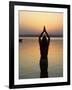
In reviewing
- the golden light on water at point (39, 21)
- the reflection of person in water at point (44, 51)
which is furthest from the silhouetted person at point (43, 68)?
the golden light on water at point (39, 21)

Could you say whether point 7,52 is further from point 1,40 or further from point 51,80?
point 51,80

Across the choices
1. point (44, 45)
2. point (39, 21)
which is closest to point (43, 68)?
point (44, 45)

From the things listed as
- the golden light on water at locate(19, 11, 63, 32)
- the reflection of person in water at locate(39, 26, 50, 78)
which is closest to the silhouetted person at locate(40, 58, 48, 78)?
the reflection of person in water at locate(39, 26, 50, 78)

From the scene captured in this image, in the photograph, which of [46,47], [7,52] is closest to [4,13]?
[7,52]

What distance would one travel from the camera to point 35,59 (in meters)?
2.12

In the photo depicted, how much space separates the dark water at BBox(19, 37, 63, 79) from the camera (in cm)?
207

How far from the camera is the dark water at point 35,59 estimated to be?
6.80ft

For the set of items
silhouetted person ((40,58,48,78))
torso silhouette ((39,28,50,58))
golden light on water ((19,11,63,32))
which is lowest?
silhouetted person ((40,58,48,78))

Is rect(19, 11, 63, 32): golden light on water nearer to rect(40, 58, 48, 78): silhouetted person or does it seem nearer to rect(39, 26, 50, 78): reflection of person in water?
rect(39, 26, 50, 78): reflection of person in water

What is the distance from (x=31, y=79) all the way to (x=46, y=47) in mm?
345

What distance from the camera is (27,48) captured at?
2088 millimetres

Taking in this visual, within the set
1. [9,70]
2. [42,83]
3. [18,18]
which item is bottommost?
[42,83]

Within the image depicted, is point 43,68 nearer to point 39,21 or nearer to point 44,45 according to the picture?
point 44,45

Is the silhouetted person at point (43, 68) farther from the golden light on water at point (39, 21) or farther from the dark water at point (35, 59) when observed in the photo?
the golden light on water at point (39, 21)
